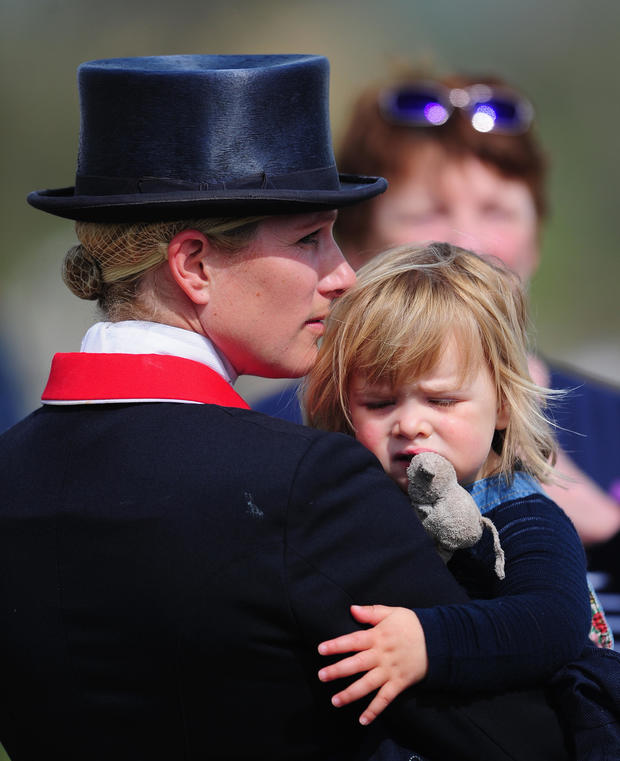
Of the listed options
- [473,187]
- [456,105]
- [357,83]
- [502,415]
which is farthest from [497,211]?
[502,415]

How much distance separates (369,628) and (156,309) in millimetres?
631

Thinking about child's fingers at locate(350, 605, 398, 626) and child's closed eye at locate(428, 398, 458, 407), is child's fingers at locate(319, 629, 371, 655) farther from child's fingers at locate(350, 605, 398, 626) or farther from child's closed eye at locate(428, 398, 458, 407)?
child's closed eye at locate(428, 398, 458, 407)

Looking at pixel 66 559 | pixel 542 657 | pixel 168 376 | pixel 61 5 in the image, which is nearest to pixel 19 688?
pixel 66 559

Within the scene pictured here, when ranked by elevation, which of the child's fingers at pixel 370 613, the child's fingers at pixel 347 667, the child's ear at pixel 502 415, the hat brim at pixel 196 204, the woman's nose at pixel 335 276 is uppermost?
the hat brim at pixel 196 204

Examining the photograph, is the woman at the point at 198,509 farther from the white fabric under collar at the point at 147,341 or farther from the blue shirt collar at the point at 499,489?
the blue shirt collar at the point at 499,489

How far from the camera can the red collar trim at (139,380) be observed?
1.62 metres

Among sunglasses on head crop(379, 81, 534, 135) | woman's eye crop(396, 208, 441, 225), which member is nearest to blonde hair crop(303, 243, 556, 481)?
woman's eye crop(396, 208, 441, 225)

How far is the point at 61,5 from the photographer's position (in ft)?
14.1

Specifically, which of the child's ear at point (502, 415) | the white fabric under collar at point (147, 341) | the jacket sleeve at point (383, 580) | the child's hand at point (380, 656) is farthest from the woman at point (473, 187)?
the child's hand at point (380, 656)

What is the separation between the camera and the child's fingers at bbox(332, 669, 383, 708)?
58.7 inches

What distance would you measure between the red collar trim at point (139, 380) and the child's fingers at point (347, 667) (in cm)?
43

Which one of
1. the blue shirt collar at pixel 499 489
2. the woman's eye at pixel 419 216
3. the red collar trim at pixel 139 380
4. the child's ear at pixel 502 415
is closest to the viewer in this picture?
the red collar trim at pixel 139 380

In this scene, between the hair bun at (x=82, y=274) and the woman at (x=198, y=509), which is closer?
the woman at (x=198, y=509)

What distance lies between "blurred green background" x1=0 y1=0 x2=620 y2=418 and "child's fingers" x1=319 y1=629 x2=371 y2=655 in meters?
2.91
